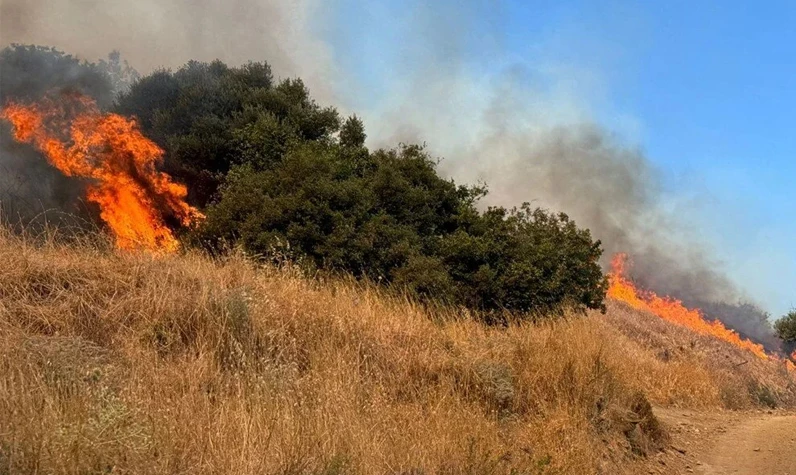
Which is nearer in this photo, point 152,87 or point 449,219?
point 449,219

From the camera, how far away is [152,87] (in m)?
23.6

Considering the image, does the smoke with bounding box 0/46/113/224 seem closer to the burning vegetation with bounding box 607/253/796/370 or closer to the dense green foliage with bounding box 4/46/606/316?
the dense green foliage with bounding box 4/46/606/316

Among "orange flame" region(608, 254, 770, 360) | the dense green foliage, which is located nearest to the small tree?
"orange flame" region(608, 254, 770, 360)

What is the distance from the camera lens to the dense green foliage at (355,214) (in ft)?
41.5

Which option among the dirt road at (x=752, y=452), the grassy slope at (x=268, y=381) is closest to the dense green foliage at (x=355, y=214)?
the grassy slope at (x=268, y=381)

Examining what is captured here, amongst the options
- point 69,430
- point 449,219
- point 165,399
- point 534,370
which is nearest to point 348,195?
point 449,219

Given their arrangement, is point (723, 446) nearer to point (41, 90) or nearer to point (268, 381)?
point (268, 381)

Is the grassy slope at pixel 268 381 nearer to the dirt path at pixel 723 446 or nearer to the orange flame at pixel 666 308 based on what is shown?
the dirt path at pixel 723 446

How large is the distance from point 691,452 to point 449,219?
903 cm

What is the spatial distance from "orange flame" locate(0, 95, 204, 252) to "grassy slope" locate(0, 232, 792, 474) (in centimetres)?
970

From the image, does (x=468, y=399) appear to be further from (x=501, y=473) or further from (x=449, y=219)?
(x=449, y=219)

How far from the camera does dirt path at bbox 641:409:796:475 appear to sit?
7.64 meters

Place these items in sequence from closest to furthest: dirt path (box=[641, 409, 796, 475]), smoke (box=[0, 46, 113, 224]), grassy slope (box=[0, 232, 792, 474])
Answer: grassy slope (box=[0, 232, 792, 474]) → dirt path (box=[641, 409, 796, 475]) → smoke (box=[0, 46, 113, 224])

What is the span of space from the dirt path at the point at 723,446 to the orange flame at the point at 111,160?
→ 1356cm
